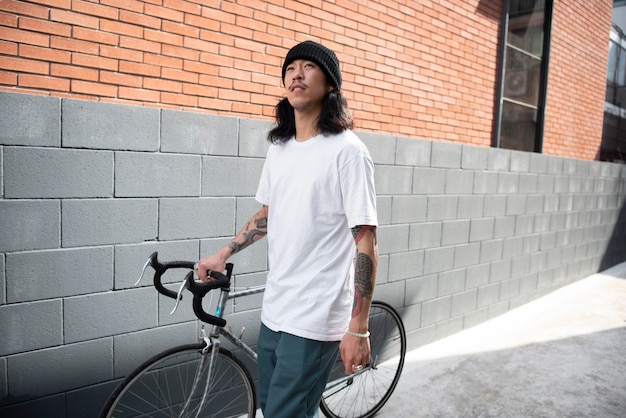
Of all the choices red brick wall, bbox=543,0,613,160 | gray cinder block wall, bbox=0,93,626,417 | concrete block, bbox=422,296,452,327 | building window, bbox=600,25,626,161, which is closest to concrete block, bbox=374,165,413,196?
gray cinder block wall, bbox=0,93,626,417

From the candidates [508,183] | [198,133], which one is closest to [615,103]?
[508,183]

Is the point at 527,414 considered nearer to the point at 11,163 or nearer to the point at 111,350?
the point at 111,350

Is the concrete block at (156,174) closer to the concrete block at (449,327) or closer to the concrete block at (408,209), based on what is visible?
the concrete block at (408,209)

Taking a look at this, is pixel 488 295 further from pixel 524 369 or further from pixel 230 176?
pixel 230 176

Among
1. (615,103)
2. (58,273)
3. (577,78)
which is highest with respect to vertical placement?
(615,103)

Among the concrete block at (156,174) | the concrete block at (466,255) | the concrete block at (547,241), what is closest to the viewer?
the concrete block at (156,174)

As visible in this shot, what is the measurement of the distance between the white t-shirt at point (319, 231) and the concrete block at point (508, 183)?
13.4 ft

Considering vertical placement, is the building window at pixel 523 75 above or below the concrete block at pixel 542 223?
above

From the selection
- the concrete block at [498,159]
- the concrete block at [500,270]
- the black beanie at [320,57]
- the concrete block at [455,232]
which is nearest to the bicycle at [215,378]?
the black beanie at [320,57]

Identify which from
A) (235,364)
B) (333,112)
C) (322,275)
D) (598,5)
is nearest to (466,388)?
(235,364)

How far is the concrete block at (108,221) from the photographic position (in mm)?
2477

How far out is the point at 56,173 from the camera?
94.9 inches

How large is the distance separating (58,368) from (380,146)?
277cm

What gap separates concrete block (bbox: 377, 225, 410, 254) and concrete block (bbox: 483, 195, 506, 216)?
1.47 metres
